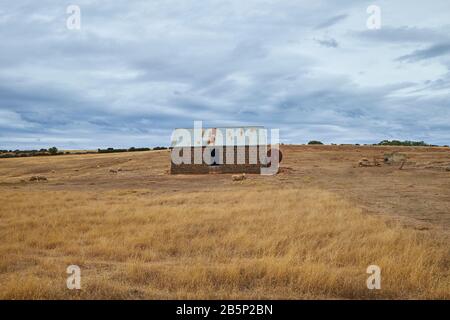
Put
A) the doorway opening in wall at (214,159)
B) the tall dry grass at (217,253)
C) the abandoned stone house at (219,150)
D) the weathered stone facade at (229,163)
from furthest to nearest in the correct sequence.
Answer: the doorway opening in wall at (214,159), the abandoned stone house at (219,150), the weathered stone facade at (229,163), the tall dry grass at (217,253)

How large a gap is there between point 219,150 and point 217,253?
31.4 metres

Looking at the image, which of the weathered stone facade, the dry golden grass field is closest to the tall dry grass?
the dry golden grass field

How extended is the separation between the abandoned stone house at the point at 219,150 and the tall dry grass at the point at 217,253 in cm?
2372

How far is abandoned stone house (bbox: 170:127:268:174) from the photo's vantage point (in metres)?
39.8

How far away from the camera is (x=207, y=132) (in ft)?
134

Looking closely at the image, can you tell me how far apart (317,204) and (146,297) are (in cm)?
1042

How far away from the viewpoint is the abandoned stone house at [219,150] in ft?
130

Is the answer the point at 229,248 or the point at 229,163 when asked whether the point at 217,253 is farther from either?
the point at 229,163

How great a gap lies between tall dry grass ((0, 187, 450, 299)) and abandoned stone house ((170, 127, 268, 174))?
23.7 m

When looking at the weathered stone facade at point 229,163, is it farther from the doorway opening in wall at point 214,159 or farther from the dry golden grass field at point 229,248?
Result: the dry golden grass field at point 229,248

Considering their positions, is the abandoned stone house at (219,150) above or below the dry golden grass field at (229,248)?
above

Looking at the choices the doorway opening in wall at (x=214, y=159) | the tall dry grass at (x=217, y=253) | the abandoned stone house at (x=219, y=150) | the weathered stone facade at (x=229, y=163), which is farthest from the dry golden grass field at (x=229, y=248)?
the doorway opening in wall at (x=214, y=159)

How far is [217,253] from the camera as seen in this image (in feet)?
30.7

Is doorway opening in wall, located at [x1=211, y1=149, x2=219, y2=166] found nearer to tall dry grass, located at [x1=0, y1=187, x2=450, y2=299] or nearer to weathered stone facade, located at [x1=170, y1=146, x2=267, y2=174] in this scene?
weathered stone facade, located at [x1=170, y1=146, x2=267, y2=174]
